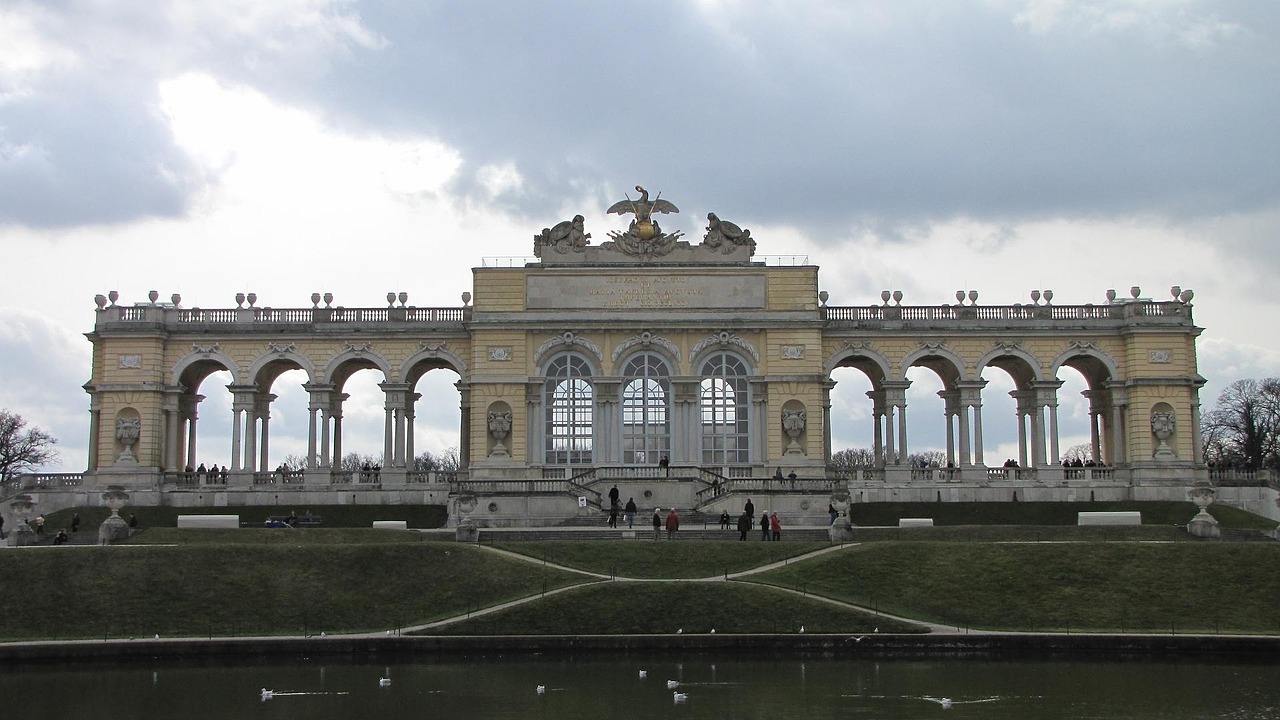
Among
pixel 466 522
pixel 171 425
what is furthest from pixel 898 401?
pixel 171 425

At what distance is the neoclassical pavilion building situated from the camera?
6425 cm

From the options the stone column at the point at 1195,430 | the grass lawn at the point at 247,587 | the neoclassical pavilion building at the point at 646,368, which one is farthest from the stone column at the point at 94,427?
the stone column at the point at 1195,430

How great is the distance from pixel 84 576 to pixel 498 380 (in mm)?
25600

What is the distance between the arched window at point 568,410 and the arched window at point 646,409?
1.64 metres

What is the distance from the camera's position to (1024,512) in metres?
58.8

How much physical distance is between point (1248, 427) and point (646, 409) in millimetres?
41786

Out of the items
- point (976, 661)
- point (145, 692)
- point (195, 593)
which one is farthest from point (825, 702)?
point (195, 593)

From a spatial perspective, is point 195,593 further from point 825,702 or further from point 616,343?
point 616,343

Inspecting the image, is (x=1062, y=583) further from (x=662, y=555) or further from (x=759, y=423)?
(x=759, y=423)

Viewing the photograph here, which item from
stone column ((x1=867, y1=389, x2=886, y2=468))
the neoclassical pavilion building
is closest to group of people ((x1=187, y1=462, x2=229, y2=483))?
the neoclassical pavilion building

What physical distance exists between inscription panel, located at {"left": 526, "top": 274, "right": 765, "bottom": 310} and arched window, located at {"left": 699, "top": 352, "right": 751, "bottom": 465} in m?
2.88

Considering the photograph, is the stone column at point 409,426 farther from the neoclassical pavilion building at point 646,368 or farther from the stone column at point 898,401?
the stone column at point 898,401

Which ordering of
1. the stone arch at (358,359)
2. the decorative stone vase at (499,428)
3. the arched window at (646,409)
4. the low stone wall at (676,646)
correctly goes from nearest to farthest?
the low stone wall at (676,646) → the decorative stone vase at (499,428) → the arched window at (646,409) → the stone arch at (358,359)

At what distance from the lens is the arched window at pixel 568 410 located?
6462 centimetres
